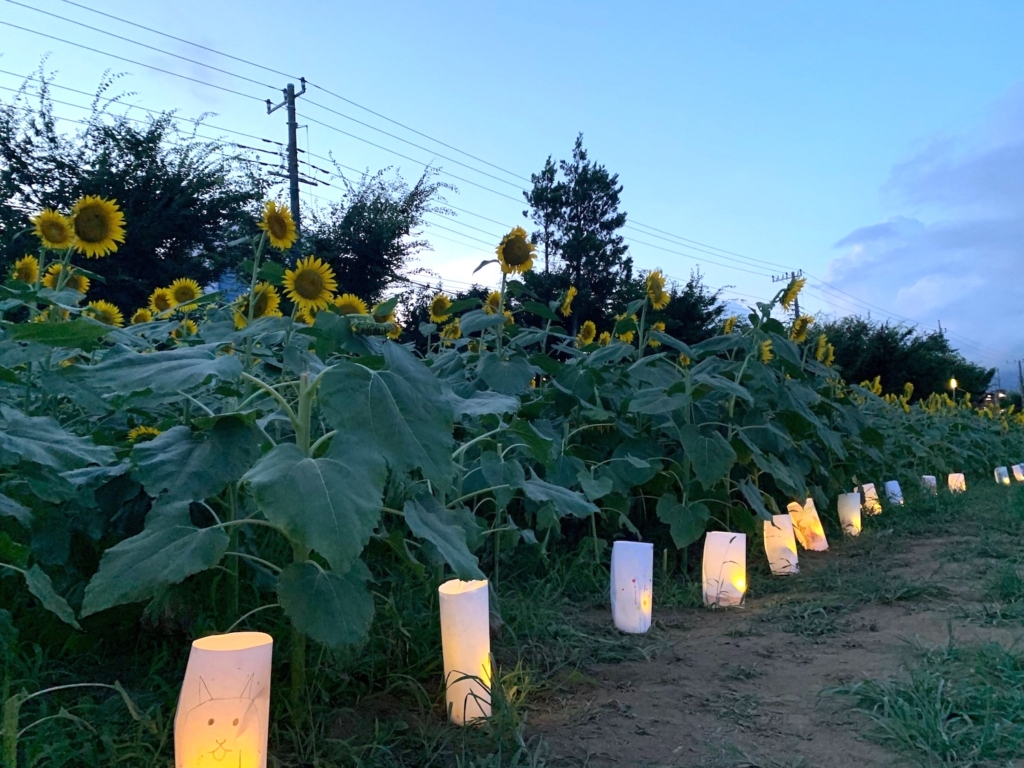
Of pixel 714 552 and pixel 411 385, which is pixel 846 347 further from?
pixel 411 385

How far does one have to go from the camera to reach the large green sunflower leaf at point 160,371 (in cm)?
129

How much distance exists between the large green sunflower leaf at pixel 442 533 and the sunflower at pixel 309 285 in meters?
0.59

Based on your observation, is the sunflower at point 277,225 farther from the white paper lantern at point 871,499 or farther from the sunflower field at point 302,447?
the white paper lantern at point 871,499

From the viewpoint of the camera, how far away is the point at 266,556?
211 centimetres

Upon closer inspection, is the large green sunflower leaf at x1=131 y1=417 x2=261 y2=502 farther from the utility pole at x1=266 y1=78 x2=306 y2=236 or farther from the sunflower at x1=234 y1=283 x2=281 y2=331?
the utility pole at x1=266 y1=78 x2=306 y2=236

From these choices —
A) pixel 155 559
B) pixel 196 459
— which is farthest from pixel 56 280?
pixel 155 559

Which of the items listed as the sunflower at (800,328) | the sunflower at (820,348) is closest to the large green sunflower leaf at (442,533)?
the sunflower at (800,328)

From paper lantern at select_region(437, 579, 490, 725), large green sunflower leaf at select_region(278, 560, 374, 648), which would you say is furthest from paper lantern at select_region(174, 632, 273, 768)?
paper lantern at select_region(437, 579, 490, 725)

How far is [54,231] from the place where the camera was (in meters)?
2.44

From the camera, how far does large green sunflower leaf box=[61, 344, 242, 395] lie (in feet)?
4.25

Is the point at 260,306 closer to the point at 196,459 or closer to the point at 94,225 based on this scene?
the point at 94,225

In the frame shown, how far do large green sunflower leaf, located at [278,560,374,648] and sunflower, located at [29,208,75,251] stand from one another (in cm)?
153

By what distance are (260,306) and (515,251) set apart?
1118 millimetres

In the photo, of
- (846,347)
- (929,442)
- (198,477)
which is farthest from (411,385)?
(846,347)
